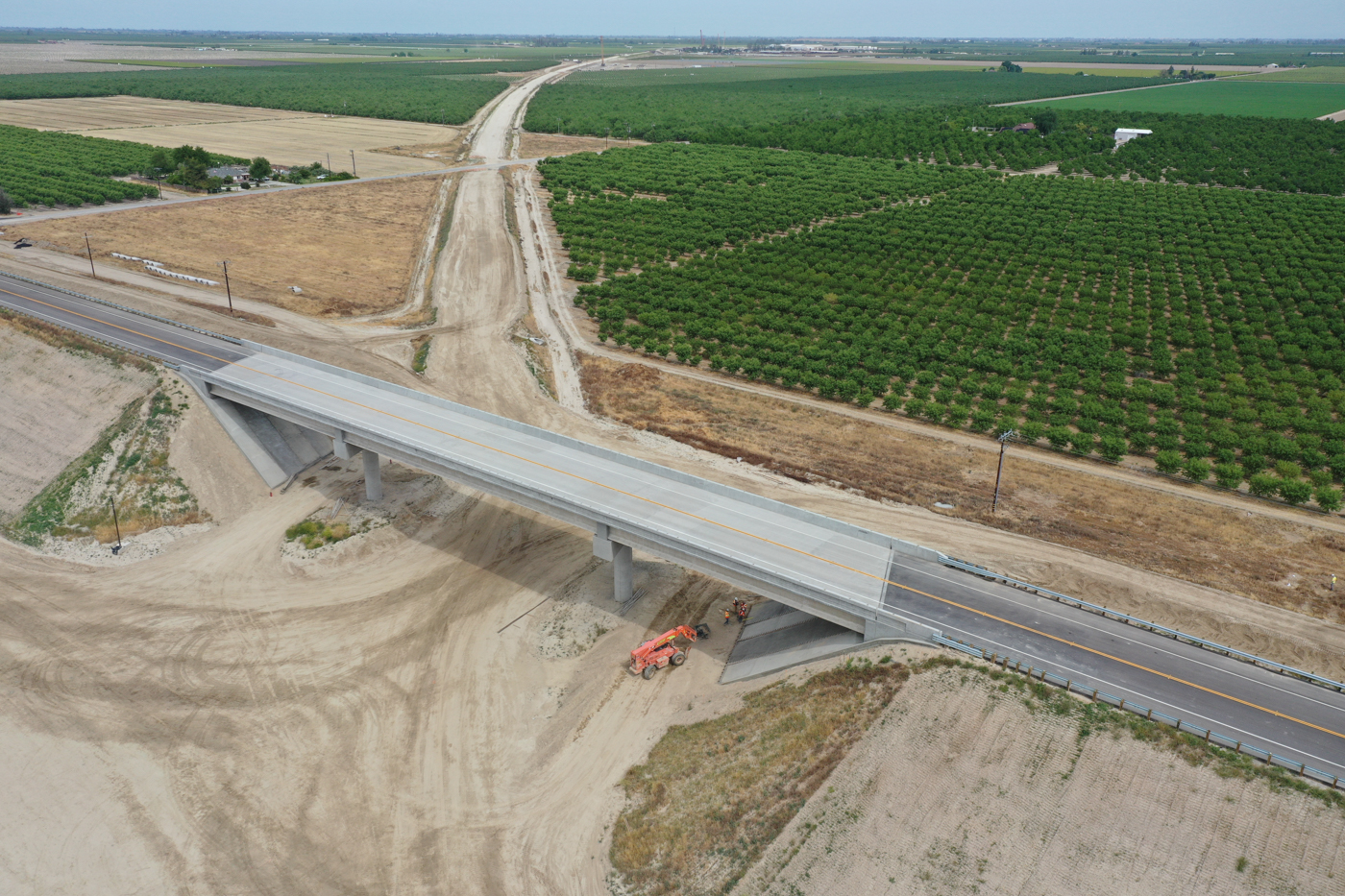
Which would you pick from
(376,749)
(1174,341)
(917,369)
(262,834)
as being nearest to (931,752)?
(376,749)

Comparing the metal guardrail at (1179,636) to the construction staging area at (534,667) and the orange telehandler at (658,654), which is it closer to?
the construction staging area at (534,667)

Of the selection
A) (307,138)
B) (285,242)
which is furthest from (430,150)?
(285,242)

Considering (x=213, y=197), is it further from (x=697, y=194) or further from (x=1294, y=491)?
(x=1294, y=491)

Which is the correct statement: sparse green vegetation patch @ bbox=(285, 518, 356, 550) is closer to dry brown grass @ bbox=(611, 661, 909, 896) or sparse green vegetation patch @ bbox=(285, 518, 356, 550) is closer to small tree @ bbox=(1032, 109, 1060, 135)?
dry brown grass @ bbox=(611, 661, 909, 896)

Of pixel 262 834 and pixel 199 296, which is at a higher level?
pixel 199 296

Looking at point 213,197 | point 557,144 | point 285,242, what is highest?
point 557,144

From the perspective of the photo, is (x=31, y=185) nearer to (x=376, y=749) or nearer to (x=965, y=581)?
(x=376, y=749)
